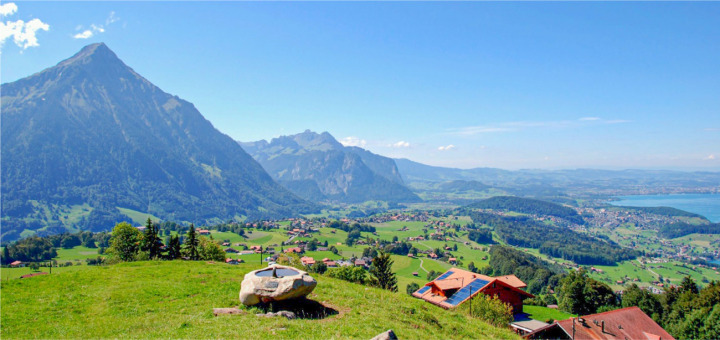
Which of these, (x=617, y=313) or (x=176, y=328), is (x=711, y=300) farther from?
(x=176, y=328)

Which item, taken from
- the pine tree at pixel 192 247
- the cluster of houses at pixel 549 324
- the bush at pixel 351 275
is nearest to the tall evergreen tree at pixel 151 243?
the pine tree at pixel 192 247

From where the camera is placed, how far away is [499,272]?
128m

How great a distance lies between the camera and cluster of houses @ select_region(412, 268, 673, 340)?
35.3 meters

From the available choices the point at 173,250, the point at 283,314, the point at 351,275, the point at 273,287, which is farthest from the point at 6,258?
the point at 283,314

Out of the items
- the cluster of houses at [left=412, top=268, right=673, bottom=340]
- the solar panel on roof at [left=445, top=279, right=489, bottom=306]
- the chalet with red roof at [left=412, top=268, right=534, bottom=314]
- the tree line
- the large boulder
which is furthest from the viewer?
the tree line

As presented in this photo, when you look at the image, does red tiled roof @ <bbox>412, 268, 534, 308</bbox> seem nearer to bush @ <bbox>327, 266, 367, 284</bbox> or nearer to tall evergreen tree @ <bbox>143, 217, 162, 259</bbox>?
bush @ <bbox>327, 266, 367, 284</bbox>

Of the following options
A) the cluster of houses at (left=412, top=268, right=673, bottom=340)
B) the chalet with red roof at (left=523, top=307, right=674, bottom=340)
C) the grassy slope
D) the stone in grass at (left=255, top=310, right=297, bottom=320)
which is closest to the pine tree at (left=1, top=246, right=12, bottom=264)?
the grassy slope

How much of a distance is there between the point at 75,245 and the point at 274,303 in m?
179

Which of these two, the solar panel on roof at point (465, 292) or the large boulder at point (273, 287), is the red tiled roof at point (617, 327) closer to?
the solar panel on roof at point (465, 292)

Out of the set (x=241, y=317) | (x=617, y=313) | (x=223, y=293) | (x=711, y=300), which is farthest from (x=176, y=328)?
(x=711, y=300)

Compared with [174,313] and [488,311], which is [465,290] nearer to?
[488,311]

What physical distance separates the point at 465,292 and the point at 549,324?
34.9 ft

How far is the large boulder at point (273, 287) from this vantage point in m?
17.2

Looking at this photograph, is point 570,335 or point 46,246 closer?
point 570,335
